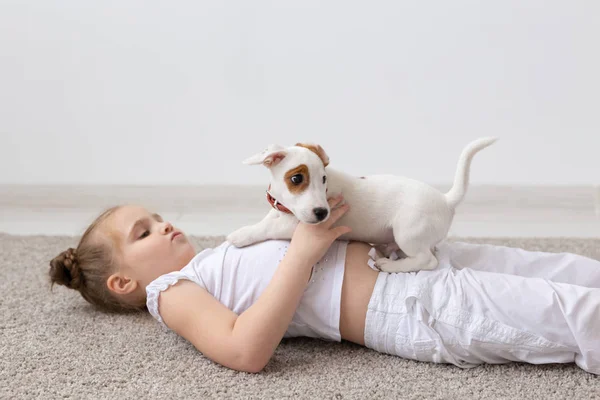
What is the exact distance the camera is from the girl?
1072 millimetres

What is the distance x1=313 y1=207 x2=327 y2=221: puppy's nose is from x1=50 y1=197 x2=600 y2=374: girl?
122 mm

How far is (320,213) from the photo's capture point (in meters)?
1.00

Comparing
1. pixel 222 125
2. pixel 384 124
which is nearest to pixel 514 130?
pixel 384 124

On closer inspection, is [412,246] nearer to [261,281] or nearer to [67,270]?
[261,281]

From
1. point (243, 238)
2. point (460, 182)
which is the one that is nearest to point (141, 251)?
point (243, 238)

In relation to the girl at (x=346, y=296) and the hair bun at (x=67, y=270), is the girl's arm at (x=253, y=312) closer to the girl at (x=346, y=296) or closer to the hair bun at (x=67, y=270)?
the girl at (x=346, y=296)

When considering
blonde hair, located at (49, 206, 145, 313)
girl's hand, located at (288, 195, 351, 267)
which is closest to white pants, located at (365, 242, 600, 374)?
girl's hand, located at (288, 195, 351, 267)

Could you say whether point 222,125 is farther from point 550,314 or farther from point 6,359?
point 550,314

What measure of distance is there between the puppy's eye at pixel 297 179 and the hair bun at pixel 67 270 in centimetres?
56

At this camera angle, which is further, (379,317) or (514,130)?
(514,130)

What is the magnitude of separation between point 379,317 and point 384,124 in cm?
114

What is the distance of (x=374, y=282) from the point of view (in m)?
1.17

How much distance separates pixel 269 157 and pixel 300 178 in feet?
0.19

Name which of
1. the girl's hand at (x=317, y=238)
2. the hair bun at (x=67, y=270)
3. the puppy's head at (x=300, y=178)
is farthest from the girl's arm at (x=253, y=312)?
the hair bun at (x=67, y=270)
